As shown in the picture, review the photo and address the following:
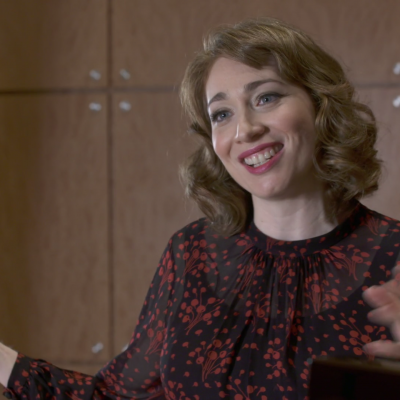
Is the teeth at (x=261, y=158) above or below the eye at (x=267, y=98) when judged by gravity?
below

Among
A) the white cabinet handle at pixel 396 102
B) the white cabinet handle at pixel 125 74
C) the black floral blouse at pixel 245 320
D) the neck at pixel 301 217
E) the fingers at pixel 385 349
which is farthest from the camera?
the white cabinet handle at pixel 125 74

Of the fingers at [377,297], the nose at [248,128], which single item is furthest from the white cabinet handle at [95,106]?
the fingers at [377,297]

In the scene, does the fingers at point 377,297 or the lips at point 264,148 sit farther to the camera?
the lips at point 264,148

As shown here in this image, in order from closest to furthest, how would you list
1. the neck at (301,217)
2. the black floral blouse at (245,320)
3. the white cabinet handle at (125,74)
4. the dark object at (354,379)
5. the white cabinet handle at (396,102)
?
the dark object at (354,379)
the black floral blouse at (245,320)
the neck at (301,217)
the white cabinet handle at (396,102)
the white cabinet handle at (125,74)

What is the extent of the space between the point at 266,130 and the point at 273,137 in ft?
0.07

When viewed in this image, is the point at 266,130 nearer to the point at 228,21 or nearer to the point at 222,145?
the point at 222,145

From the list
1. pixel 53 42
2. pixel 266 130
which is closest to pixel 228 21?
pixel 53 42

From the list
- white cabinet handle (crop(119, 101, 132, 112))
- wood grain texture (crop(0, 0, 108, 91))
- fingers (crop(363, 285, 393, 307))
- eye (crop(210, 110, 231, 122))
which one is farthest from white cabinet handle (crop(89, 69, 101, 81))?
fingers (crop(363, 285, 393, 307))

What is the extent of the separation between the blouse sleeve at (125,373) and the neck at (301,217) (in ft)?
1.01

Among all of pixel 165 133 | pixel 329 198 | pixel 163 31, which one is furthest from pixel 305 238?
pixel 163 31

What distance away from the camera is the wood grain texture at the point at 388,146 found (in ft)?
7.04

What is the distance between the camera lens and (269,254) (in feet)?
4.27

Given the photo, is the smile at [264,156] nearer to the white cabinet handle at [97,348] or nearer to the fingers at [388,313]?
the fingers at [388,313]

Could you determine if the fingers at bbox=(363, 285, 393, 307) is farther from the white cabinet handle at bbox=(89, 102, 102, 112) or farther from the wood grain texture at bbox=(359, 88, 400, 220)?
the white cabinet handle at bbox=(89, 102, 102, 112)
